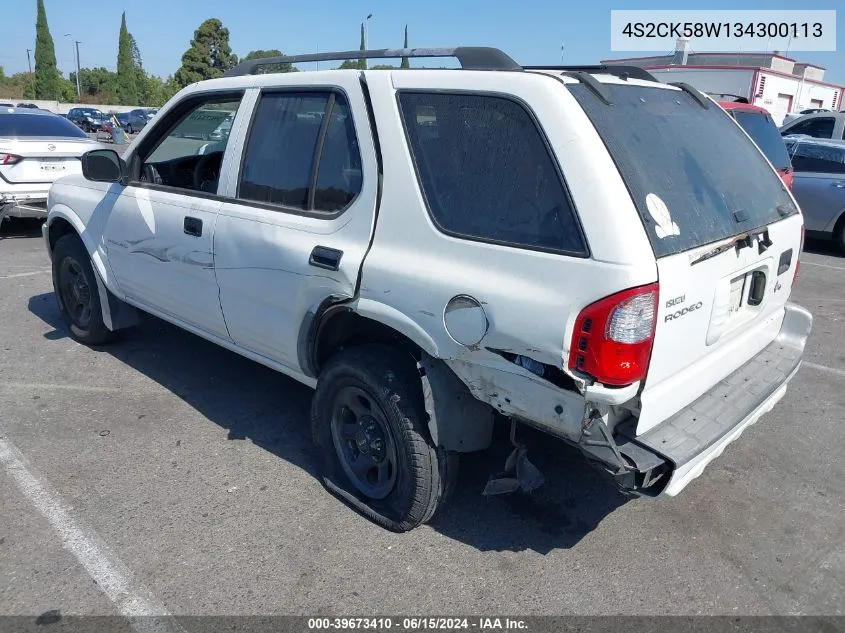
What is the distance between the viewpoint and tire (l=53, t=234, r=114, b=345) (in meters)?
4.93

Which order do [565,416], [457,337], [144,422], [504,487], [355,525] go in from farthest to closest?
1. [144,422]
2. [355,525]
3. [504,487]
4. [457,337]
5. [565,416]

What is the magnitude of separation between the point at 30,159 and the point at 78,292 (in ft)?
15.5

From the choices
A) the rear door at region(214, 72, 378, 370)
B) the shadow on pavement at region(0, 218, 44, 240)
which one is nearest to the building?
the shadow on pavement at region(0, 218, 44, 240)

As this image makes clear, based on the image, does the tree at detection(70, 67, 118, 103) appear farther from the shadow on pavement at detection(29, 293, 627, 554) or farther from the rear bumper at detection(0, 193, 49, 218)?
the shadow on pavement at detection(29, 293, 627, 554)

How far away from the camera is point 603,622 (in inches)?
102

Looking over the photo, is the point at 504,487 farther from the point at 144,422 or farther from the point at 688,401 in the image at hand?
the point at 144,422

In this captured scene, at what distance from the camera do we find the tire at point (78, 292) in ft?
16.2

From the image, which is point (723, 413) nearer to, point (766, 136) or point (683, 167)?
point (683, 167)

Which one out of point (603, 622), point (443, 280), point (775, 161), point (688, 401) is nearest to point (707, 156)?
point (688, 401)

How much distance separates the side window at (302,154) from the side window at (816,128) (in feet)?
41.8

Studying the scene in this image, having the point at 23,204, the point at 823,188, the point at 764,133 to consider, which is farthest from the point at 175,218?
the point at 823,188

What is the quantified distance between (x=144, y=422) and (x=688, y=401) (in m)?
3.08

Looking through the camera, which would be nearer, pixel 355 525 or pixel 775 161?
pixel 355 525

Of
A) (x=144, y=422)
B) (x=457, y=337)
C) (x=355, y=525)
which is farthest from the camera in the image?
(x=144, y=422)
